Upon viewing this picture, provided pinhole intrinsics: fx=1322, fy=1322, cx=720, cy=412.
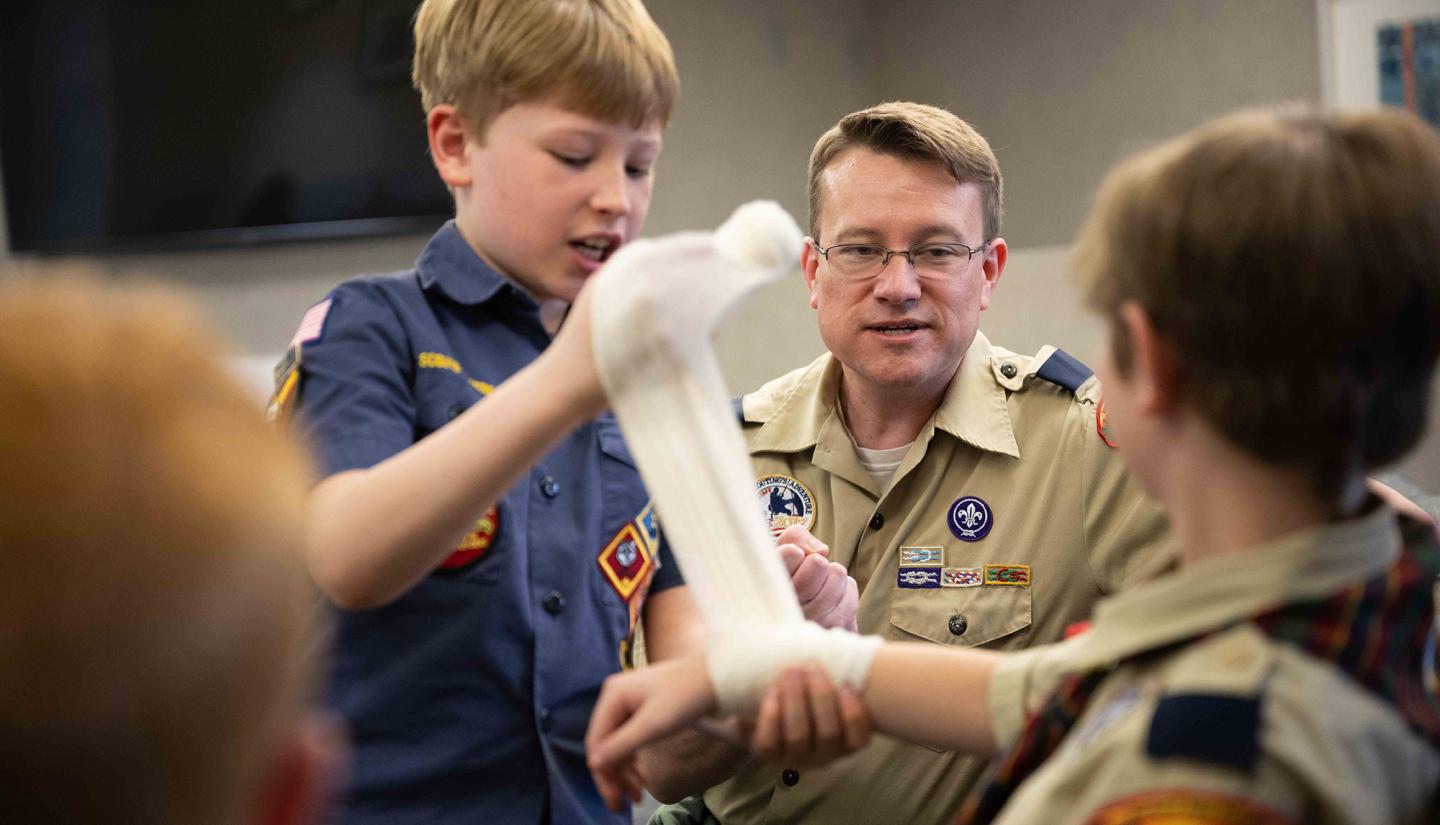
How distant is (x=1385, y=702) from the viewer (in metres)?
0.78

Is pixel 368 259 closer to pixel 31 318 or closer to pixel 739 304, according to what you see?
pixel 739 304

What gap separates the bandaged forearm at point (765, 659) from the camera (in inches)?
39.3

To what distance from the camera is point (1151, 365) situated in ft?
2.81

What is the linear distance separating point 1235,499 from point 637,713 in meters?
0.48

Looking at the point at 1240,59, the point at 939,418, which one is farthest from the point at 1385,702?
the point at 1240,59

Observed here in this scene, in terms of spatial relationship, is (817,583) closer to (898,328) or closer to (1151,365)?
(1151,365)

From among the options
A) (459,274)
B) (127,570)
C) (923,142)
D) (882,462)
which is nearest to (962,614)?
(882,462)

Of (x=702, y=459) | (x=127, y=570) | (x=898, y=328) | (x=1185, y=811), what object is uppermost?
(x=127, y=570)

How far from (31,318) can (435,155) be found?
79 centimetres

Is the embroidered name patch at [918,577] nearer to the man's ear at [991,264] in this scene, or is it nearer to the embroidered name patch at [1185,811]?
the man's ear at [991,264]

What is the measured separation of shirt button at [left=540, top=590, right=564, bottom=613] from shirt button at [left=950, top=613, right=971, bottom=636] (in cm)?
74

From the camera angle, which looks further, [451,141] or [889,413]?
[889,413]

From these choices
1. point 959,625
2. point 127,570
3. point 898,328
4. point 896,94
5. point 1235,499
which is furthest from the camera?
point 896,94

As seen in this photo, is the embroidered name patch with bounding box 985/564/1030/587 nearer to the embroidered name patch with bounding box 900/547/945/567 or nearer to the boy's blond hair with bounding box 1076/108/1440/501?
the embroidered name patch with bounding box 900/547/945/567
